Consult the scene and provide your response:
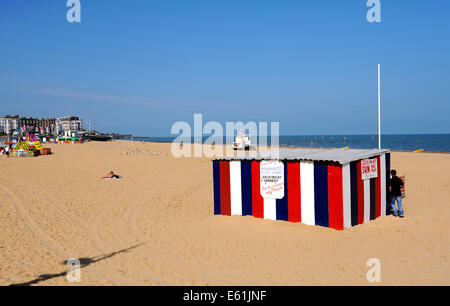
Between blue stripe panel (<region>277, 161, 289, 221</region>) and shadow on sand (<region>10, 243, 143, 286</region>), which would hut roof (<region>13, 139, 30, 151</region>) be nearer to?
shadow on sand (<region>10, 243, 143, 286</region>)

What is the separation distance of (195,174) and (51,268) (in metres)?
15.5

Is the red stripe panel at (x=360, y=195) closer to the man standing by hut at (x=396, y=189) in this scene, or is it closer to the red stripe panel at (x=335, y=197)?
the red stripe panel at (x=335, y=197)

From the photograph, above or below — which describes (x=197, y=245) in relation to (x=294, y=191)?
below

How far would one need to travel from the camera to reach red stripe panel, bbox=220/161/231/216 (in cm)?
1075

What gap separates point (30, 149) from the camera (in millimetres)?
37156

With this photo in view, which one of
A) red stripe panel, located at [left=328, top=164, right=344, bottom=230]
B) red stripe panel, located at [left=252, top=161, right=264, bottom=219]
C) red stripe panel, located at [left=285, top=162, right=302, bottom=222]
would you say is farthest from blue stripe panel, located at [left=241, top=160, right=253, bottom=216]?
red stripe panel, located at [left=328, top=164, right=344, bottom=230]

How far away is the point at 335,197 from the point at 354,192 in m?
0.82

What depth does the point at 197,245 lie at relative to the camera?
26.8 ft

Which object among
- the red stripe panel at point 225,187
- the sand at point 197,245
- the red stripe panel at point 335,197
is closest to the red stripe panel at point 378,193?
the sand at point 197,245

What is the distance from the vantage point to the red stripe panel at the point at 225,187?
10750 mm

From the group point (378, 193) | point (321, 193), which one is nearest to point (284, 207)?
point (321, 193)

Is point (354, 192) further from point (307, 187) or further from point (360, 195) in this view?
point (307, 187)
